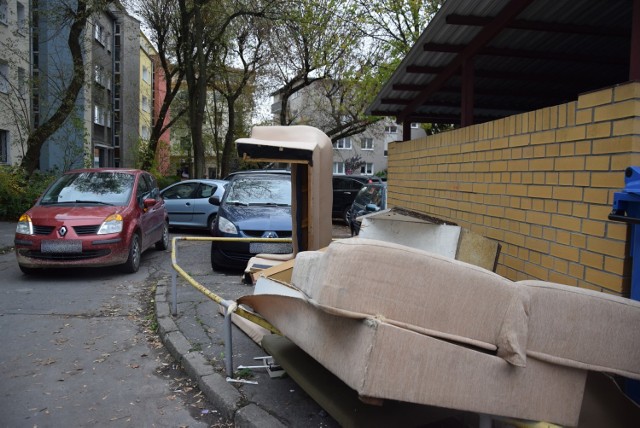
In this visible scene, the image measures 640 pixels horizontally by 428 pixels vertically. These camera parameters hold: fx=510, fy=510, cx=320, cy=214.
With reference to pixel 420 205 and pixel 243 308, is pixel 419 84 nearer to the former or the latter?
pixel 420 205

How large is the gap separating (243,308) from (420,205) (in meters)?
2.99

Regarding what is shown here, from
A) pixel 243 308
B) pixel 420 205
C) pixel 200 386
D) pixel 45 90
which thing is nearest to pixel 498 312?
pixel 243 308

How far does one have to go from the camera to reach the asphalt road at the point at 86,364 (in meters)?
3.77

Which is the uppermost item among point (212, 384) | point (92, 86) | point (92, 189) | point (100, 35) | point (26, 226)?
point (100, 35)

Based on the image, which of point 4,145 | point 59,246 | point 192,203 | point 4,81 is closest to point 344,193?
point 192,203

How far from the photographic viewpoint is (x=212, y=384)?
404 cm

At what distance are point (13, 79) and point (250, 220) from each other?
46.4 feet

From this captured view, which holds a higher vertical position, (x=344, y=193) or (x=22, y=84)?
(x=22, y=84)

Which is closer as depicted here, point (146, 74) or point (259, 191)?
point (259, 191)

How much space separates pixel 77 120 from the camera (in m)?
16.5

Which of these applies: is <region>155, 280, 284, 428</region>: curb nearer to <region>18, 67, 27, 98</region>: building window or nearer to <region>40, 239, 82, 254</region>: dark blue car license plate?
<region>40, 239, 82, 254</region>: dark blue car license plate

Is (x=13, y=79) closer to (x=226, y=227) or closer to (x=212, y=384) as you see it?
(x=226, y=227)

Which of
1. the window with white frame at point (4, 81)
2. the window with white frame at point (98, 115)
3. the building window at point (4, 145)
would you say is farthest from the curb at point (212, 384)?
the window with white frame at point (98, 115)

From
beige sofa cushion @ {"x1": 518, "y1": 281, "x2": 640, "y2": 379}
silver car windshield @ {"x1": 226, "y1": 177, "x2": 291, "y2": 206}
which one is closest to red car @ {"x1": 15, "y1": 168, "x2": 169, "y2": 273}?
silver car windshield @ {"x1": 226, "y1": 177, "x2": 291, "y2": 206}
